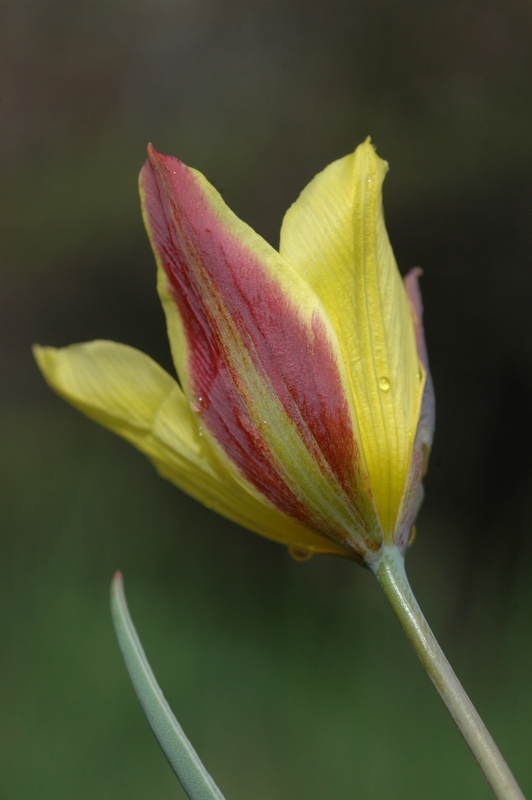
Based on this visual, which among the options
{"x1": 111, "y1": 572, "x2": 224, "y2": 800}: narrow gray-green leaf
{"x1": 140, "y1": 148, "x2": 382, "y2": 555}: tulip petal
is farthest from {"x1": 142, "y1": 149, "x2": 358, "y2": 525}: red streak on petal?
{"x1": 111, "y1": 572, "x2": 224, "y2": 800}: narrow gray-green leaf

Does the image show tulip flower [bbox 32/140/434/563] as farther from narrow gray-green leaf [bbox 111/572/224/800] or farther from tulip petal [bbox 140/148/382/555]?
narrow gray-green leaf [bbox 111/572/224/800]

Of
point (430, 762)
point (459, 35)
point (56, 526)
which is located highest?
point (459, 35)

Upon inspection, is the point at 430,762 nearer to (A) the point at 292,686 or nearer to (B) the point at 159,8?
(A) the point at 292,686

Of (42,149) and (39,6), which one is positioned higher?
(39,6)

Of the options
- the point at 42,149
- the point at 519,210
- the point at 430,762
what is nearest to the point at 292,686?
the point at 430,762

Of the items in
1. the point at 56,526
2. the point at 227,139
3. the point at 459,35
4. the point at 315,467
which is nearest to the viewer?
the point at 315,467

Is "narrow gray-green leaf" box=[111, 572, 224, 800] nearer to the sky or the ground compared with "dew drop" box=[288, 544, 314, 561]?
nearer to the ground

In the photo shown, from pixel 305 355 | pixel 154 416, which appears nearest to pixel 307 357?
pixel 305 355
